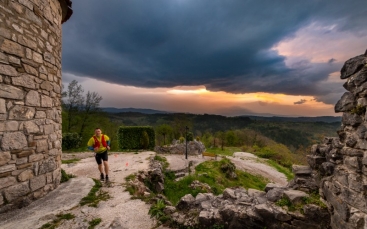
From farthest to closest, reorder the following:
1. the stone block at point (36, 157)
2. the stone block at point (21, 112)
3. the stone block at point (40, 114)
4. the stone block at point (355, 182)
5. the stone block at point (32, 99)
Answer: the stone block at point (40, 114), the stone block at point (36, 157), the stone block at point (32, 99), the stone block at point (21, 112), the stone block at point (355, 182)

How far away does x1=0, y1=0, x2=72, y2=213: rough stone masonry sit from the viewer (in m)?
4.05

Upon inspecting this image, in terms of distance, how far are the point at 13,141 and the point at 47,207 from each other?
5.66ft

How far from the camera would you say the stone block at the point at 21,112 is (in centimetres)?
420

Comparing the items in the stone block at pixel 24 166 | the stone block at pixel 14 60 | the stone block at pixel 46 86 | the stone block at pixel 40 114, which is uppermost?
the stone block at pixel 14 60

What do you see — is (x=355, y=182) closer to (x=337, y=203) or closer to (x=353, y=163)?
(x=353, y=163)

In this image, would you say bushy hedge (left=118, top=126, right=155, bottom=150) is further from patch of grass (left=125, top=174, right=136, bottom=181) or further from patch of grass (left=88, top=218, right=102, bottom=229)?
patch of grass (left=88, top=218, right=102, bottom=229)

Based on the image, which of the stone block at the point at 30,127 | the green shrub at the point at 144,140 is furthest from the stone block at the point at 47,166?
the green shrub at the point at 144,140

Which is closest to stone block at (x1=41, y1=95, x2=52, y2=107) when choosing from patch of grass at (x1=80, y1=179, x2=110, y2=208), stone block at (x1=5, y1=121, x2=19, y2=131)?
stone block at (x1=5, y1=121, x2=19, y2=131)

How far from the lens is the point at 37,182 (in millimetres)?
4832

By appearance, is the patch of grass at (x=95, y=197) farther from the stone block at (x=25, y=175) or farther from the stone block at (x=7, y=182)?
the stone block at (x=7, y=182)

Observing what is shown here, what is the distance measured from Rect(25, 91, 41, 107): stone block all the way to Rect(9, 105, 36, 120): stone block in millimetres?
129

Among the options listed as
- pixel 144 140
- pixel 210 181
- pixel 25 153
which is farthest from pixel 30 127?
pixel 144 140

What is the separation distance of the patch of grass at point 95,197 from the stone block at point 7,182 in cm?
153

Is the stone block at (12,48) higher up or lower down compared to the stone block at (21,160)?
higher up
